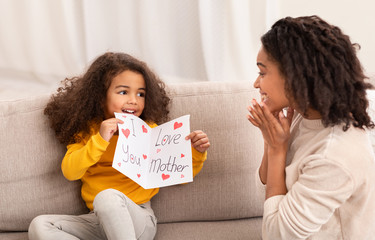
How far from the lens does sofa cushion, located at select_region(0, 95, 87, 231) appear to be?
1565 millimetres

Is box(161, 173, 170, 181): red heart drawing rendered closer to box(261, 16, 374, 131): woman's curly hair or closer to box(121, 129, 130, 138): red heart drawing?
box(121, 129, 130, 138): red heart drawing


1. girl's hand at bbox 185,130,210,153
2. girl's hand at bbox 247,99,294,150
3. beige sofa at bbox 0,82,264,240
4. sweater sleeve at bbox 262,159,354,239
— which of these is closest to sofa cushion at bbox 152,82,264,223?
beige sofa at bbox 0,82,264,240

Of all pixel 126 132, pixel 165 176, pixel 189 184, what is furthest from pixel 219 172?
pixel 126 132

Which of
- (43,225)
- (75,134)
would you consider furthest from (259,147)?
(43,225)

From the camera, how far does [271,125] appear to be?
1285 mm

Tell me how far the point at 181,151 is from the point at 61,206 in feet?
1.59

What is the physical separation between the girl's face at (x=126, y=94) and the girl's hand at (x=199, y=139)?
0.21m

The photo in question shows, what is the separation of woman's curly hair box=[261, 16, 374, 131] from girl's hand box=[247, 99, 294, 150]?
0.39ft

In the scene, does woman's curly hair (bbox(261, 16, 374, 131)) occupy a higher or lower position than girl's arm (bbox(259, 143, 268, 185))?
higher

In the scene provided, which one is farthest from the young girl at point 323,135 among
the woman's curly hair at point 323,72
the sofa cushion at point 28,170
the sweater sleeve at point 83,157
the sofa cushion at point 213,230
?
the sofa cushion at point 28,170

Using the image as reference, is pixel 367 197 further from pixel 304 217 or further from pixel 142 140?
pixel 142 140

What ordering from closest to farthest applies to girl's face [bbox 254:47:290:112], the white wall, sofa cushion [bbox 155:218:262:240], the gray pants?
1. girl's face [bbox 254:47:290:112]
2. the gray pants
3. sofa cushion [bbox 155:218:262:240]
4. the white wall

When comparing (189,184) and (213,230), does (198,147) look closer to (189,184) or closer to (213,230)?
(189,184)

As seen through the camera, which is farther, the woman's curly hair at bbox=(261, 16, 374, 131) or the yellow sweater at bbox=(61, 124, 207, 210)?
the yellow sweater at bbox=(61, 124, 207, 210)
